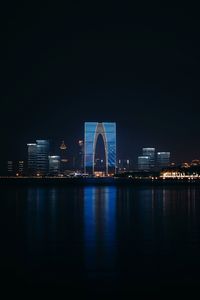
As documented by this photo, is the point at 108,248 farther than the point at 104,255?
Yes

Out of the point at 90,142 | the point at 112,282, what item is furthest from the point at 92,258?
the point at 90,142

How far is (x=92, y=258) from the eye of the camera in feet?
29.8

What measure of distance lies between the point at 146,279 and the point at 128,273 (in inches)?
18.5

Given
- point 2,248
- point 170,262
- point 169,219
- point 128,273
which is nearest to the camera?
point 128,273

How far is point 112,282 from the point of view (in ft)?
23.5

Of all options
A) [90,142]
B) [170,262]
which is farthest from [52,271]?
[90,142]

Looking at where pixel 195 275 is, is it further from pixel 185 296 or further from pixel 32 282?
pixel 32 282

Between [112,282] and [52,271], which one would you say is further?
[52,271]

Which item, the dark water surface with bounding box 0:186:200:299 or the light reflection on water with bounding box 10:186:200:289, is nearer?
the dark water surface with bounding box 0:186:200:299

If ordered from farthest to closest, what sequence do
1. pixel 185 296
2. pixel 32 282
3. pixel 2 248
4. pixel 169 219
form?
pixel 169 219
pixel 2 248
pixel 32 282
pixel 185 296

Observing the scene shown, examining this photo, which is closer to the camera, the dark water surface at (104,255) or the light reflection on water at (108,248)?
the dark water surface at (104,255)

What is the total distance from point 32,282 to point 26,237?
17.1 ft

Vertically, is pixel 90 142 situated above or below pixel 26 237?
above

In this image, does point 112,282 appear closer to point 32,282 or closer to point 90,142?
point 32,282
